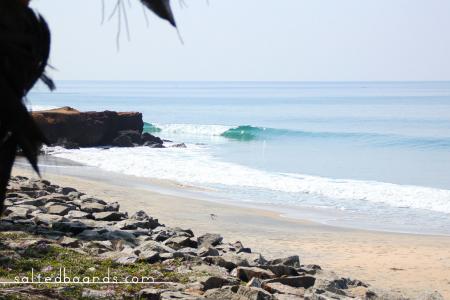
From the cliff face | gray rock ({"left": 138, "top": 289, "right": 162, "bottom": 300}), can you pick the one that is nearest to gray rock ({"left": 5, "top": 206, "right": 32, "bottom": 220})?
gray rock ({"left": 138, "top": 289, "right": 162, "bottom": 300})

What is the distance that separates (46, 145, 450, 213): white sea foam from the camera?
63.5 feet

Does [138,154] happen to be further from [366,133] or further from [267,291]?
[267,291]

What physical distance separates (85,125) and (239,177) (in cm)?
1201

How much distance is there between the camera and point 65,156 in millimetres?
28781

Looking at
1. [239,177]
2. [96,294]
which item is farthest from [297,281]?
[239,177]

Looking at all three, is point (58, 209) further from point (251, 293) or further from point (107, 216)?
point (251, 293)

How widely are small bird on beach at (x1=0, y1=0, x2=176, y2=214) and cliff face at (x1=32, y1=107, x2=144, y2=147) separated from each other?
26947mm

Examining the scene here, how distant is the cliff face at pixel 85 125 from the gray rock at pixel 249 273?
2414 cm

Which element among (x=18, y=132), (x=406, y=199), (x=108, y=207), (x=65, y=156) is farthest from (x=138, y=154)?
(x=18, y=132)

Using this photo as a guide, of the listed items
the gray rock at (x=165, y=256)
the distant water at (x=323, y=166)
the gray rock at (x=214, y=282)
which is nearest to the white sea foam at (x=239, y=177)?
the distant water at (x=323, y=166)

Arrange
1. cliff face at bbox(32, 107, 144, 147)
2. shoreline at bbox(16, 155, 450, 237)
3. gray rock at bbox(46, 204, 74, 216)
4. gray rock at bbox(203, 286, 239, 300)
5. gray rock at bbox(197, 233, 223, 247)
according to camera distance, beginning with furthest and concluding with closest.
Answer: cliff face at bbox(32, 107, 144, 147) < shoreline at bbox(16, 155, 450, 237) < gray rock at bbox(46, 204, 74, 216) < gray rock at bbox(197, 233, 223, 247) < gray rock at bbox(203, 286, 239, 300)

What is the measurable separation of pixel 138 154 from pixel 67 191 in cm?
1705

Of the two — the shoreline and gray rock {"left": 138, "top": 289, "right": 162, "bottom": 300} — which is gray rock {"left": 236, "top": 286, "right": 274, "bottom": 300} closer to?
gray rock {"left": 138, "top": 289, "right": 162, "bottom": 300}

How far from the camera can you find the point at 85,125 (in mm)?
33156
